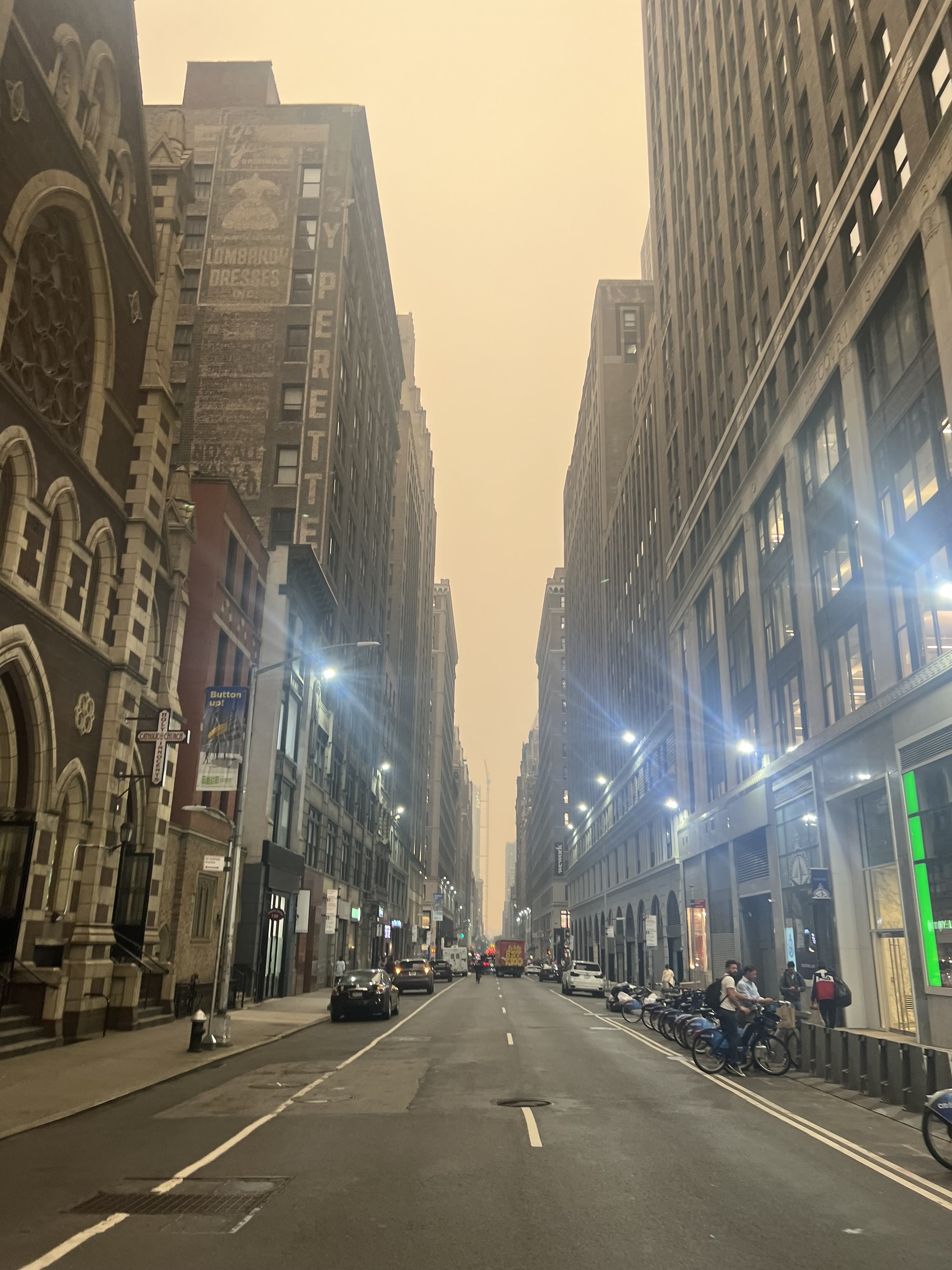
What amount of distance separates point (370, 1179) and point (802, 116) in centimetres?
3401

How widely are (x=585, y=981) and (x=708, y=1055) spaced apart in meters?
34.9

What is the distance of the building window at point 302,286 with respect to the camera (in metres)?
57.8

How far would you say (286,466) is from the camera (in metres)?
53.3

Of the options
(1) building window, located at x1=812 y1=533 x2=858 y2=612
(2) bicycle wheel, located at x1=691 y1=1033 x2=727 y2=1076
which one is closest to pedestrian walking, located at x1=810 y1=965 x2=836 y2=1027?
(2) bicycle wheel, located at x1=691 y1=1033 x2=727 y2=1076

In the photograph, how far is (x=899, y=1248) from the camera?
727cm

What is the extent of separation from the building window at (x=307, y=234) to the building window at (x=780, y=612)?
4042 centimetres

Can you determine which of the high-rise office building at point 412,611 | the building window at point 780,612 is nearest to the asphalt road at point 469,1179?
the building window at point 780,612

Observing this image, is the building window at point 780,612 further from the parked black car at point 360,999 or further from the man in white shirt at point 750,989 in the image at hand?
the parked black car at point 360,999

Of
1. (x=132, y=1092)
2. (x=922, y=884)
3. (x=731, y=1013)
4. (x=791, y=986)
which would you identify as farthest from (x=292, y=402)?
(x=132, y=1092)

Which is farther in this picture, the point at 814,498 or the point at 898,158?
the point at 814,498

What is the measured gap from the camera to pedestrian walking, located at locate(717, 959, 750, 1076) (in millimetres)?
17969

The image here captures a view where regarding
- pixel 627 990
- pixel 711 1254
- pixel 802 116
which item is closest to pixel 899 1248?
pixel 711 1254

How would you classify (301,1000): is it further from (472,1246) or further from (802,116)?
(802,116)

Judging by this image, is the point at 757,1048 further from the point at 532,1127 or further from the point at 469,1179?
the point at 469,1179
